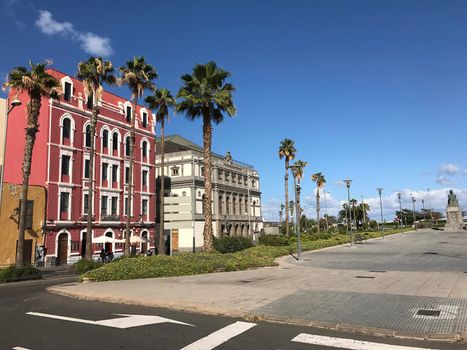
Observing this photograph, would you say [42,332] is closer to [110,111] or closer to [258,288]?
[258,288]

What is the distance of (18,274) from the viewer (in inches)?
899

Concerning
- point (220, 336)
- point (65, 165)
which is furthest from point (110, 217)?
point (220, 336)

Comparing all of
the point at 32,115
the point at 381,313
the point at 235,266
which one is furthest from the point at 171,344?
the point at 32,115

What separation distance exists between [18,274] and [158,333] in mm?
18650

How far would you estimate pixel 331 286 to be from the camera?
1362 cm

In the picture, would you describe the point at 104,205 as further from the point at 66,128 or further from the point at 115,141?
the point at 66,128

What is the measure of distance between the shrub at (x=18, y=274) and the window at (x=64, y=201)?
669 inches

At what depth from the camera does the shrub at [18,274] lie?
22094 mm

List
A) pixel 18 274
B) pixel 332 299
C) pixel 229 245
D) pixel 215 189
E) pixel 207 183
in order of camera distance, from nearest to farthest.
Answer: pixel 332 299, pixel 18 274, pixel 207 183, pixel 229 245, pixel 215 189

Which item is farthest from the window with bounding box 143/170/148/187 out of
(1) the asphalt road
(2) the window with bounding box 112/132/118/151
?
(1) the asphalt road

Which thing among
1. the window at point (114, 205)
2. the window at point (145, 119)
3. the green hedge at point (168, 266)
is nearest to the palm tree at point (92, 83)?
the green hedge at point (168, 266)

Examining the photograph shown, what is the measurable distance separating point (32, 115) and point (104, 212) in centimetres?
2153

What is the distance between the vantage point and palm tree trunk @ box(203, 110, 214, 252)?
2427 centimetres

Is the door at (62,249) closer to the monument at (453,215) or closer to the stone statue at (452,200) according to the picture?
the monument at (453,215)
